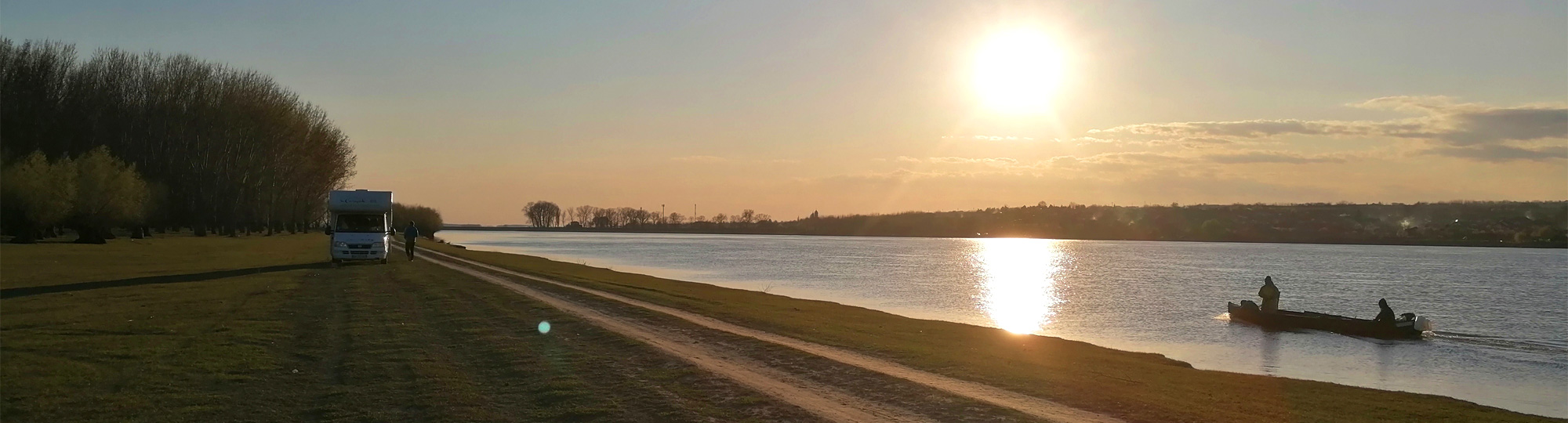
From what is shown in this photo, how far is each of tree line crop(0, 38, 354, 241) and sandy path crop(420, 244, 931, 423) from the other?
51.9m

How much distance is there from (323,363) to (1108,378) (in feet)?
41.4

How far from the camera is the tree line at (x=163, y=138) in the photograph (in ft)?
214

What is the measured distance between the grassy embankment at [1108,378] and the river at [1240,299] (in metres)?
4.46

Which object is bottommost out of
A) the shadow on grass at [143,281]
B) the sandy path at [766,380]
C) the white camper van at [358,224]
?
the sandy path at [766,380]

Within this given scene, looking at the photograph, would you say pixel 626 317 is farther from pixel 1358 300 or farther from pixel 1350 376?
pixel 1358 300

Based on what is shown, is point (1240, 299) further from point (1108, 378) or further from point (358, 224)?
point (358, 224)

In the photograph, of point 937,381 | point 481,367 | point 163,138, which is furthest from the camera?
point 163,138

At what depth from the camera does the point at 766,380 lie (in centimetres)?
1438

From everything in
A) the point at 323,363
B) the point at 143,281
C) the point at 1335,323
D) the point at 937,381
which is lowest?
the point at 1335,323

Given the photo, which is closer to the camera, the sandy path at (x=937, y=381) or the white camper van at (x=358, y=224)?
the sandy path at (x=937, y=381)

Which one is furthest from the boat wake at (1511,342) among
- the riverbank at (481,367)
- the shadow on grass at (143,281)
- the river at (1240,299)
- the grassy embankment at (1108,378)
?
the shadow on grass at (143,281)

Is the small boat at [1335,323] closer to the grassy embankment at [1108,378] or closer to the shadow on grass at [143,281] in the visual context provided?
the grassy embankment at [1108,378]

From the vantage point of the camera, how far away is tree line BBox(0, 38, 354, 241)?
65188 millimetres

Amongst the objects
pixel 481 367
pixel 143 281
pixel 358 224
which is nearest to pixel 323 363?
pixel 481 367
